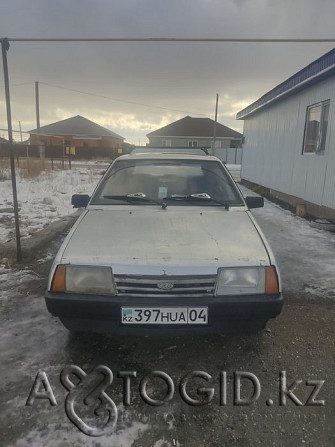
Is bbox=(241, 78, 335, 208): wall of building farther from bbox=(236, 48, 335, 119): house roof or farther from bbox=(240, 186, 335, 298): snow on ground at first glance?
bbox=(240, 186, 335, 298): snow on ground

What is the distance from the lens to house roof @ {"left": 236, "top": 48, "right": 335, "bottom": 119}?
705 centimetres

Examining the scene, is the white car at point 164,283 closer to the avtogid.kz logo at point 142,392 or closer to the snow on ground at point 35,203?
the avtogid.kz logo at point 142,392

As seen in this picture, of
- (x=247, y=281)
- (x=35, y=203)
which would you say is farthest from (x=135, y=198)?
(x=35, y=203)

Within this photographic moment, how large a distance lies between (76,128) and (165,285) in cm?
5575

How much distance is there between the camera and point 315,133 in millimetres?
8312

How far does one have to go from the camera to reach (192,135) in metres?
45.4

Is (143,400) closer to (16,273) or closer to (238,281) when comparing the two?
(238,281)

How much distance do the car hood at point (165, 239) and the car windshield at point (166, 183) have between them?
16cm

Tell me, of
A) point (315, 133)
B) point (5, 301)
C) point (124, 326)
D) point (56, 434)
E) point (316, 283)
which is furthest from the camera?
point (315, 133)

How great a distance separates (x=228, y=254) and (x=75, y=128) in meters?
55.7

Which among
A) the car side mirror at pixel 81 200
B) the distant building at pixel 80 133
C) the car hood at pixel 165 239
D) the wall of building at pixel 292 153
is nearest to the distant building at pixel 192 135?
the distant building at pixel 80 133

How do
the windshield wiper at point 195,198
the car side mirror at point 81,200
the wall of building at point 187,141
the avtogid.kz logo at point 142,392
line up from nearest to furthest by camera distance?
the avtogid.kz logo at point 142,392, the windshield wiper at point 195,198, the car side mirror at point 81,200, the wall of building at point 187,141

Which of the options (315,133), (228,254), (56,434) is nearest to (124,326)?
(56,434)

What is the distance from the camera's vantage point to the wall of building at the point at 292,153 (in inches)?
293
